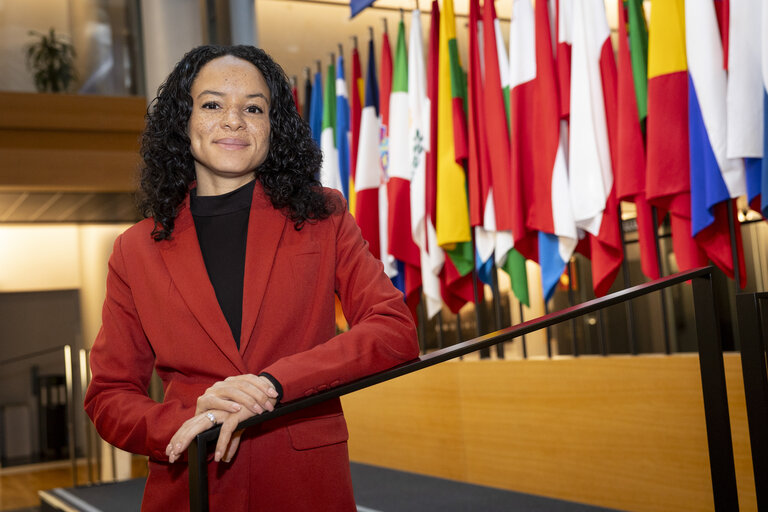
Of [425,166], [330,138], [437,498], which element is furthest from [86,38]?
[437,498]

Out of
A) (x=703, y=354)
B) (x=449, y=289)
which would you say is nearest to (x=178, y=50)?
(x=449, y=289)

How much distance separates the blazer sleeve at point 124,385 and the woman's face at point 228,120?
22 centimetres

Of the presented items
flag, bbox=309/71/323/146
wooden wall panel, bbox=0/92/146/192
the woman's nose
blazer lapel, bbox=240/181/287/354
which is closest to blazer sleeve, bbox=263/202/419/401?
blazer lapel, bbox=240/181/287/354

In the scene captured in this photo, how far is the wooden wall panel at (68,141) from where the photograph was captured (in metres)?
6.30

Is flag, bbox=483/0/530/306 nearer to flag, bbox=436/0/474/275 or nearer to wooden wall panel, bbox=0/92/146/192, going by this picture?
flag, bbox=436/0/474/275

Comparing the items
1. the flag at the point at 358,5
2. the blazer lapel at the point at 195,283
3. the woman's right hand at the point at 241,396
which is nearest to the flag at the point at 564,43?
the flag at the point at 358,5

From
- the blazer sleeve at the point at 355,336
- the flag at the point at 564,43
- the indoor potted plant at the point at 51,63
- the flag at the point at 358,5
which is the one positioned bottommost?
the blazer sleeve at the point at 355,336

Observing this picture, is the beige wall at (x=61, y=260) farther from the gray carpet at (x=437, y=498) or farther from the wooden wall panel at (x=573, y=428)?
the gray carpet at (x=437, y=498)

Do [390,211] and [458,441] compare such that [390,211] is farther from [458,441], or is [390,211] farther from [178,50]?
[178,50]

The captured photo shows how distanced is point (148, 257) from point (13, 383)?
880cm

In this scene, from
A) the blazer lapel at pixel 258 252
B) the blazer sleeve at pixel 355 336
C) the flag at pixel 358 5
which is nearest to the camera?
the blazer sleeve at pixel 355 336

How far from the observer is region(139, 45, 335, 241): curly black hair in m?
1.41

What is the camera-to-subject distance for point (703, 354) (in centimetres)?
148

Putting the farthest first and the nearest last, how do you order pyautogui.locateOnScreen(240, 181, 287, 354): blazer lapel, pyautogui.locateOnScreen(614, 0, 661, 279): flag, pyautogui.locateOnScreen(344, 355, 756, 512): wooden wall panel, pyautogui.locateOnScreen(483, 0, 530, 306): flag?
1. pyautogui.locateOnScreen(483, 0, 530, 306): flag
2. pyautogui.locateOnScreen(614, 0, 661, 279): flag
3. pyautogui.locateOnScreen(344, 355, 756, 512): wooden wall panel
4. pyautogui.locateOnScreen(240, 181, 287, 354): blazer lapel
